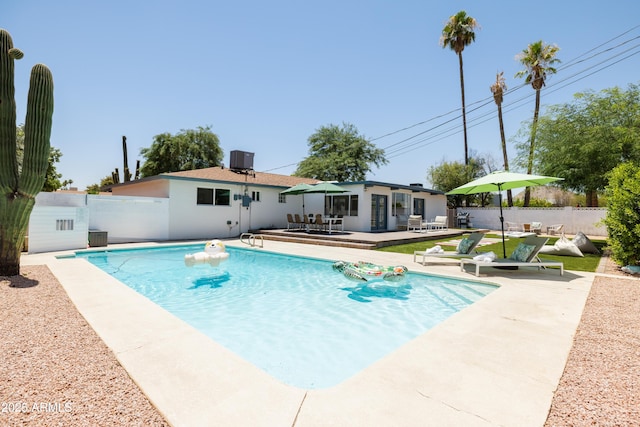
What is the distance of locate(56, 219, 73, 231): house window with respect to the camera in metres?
11.3

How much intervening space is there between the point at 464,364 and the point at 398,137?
1077 inches

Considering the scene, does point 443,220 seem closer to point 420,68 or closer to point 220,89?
point 420,68

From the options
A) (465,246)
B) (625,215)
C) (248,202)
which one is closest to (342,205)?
(248,202)

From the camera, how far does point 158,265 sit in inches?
383

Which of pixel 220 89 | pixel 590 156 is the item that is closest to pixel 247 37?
pixel 220 89

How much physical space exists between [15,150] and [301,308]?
282 inches

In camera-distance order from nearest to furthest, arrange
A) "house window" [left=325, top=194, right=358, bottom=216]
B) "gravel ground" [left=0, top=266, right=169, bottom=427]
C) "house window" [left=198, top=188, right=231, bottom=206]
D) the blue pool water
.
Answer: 1. "gravel ground" [left=0, top=266, right=169, bottom=427]
2. the blue pool water
3. "house window" [left=198, top=188, right=231, bottom=206]
4. "house window" [left=325, top=194, right=358, bottom=216]

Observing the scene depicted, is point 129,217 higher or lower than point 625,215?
higher

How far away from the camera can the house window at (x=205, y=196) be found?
1593cm

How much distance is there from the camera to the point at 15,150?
21.9ft

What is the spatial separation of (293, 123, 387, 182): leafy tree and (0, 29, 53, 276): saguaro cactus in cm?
2409

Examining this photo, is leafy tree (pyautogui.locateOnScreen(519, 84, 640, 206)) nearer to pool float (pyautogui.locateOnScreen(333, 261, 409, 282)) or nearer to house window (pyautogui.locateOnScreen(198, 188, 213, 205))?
pool float (pyautogui.locateOnScreen(333, 261, 409, 282))

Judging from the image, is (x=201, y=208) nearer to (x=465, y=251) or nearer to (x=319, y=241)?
(x=319, y=241)

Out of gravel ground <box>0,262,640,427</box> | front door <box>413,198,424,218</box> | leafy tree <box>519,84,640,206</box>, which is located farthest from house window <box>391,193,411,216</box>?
gravel ground <box>0,262,640,427</box>
